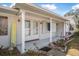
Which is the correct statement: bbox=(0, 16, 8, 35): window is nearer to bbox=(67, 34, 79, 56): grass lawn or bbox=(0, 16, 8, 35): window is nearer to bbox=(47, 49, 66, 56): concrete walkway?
bbox=(47, 49, 66, 56): concrete walkway

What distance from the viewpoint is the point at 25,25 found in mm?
9617

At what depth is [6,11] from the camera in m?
8.76

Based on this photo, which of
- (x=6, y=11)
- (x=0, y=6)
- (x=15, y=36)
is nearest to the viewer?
(x=0, y=6)

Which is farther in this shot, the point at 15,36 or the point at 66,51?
the point at 15,36

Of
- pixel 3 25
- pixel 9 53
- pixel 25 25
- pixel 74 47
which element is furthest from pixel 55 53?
pixel 3 25

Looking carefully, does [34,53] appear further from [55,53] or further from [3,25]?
[3,25]

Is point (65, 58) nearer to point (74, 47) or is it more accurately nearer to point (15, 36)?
point (74, 47)

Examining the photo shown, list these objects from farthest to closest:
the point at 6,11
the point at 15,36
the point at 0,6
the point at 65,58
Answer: the point at 15,36, the point at 6,11, the point at 0,6, the point at 65,58

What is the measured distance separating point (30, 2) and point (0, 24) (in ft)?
7.37

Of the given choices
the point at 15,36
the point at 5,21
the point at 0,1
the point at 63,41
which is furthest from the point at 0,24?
the point at 63,41

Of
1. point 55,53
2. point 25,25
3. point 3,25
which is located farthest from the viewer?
point 25,25

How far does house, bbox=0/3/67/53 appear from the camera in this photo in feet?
27.0

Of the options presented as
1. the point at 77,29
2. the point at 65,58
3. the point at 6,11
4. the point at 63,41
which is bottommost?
the point at 65,58

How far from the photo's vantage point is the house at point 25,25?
8.23 m
